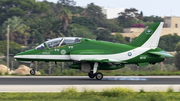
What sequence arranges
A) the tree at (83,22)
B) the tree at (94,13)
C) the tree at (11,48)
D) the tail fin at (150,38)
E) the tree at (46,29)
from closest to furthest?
1. the tail fin at (150,38)
2. the tree at (11,48)
3. the tree at (46,29)
4. the tree at (83,22)
5. the tree at (94,13)

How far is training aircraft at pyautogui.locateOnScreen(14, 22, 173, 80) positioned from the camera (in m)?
26.7

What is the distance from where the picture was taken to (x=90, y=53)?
88.0 ft

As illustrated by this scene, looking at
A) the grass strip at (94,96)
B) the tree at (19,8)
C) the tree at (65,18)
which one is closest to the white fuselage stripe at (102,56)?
the grass strip at (94,96)

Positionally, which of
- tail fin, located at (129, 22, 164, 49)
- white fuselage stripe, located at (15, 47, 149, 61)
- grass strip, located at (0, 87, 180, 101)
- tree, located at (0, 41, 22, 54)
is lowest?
tree, located at (0, 41, 22, 54)

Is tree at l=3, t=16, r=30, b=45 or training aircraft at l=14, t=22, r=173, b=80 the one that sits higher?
training aircraft at l=14, t=22, r=173, b=80

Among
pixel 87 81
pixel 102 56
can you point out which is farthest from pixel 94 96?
pixel 102 56

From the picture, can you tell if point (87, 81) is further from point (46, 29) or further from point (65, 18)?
point (65, 18)

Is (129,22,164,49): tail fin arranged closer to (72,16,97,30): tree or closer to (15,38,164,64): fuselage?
(15,38,164,64): fuselage

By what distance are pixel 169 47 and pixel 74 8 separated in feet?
261

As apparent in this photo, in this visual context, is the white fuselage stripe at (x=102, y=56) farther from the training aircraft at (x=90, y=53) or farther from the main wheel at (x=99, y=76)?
the main wheel at (x=99, y=76)

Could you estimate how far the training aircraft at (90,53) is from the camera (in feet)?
87.6

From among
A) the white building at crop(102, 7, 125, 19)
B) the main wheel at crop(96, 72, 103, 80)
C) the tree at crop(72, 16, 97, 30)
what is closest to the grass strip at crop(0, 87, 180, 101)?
the main wheel at crop(96, 72, 103, 80)

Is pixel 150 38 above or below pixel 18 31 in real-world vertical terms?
above

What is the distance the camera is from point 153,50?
27609 mm
